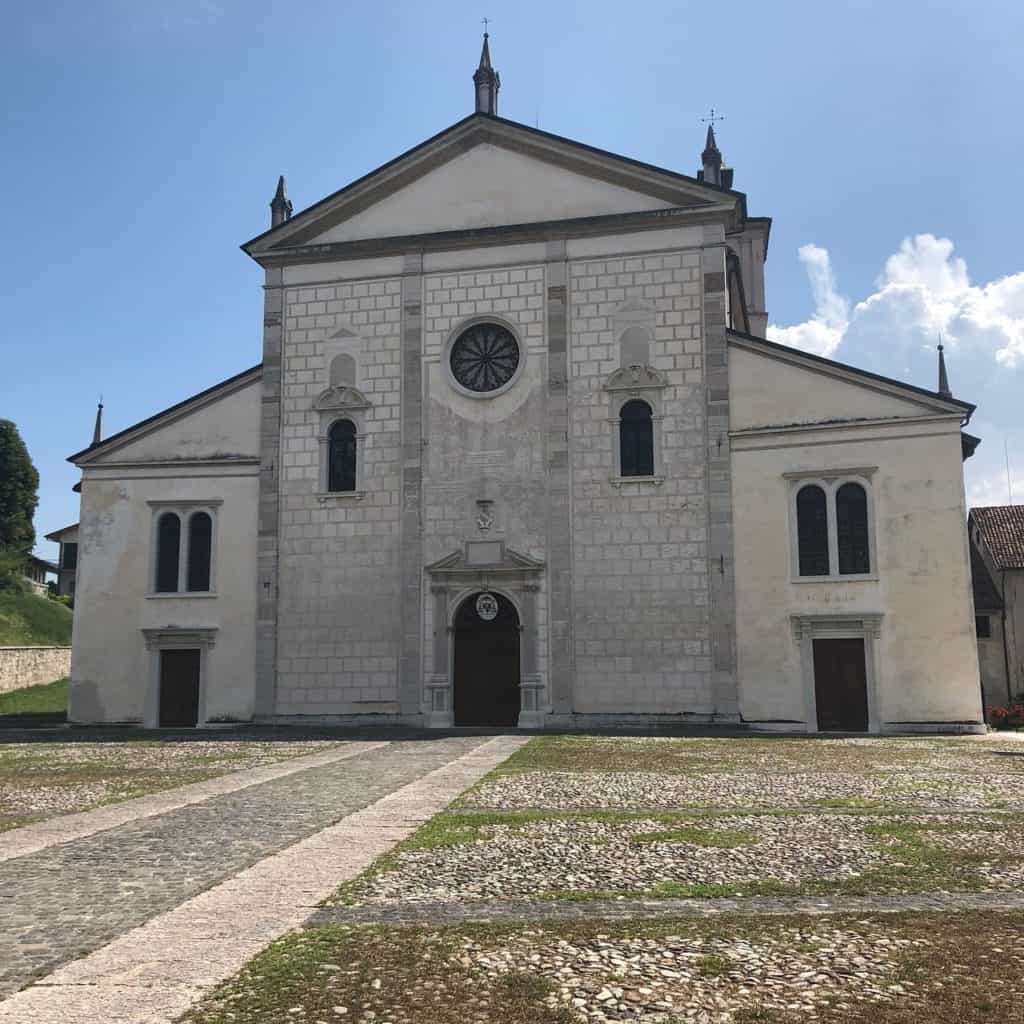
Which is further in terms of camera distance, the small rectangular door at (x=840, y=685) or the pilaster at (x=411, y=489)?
the pilaster at (x=411, y=489)

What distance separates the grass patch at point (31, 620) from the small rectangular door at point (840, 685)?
118 ft

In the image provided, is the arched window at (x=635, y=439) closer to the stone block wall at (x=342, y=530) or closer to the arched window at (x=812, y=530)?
the arched window at (x=812, y=530)

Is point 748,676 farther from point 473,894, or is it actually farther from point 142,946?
point 142,946

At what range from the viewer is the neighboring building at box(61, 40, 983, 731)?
23531 millimetres

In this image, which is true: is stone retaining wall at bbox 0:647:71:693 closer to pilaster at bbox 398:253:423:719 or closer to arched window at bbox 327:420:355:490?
arched window at bbox 327:420:355:490

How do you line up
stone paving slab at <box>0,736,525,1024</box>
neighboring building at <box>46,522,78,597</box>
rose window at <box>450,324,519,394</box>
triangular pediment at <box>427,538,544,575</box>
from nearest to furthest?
stone paving slab at <box>0,736,525,1024</box>, triangular pediment at <box>427,538,544,575</box>, rose window at <box>450,324,519,394</box>, neighboring building at <box>46,522,78,597</box>

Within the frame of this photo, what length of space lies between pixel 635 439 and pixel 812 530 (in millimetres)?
4596

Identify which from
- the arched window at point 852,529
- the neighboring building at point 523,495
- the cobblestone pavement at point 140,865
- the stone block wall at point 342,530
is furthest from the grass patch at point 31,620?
the cobblestone pavement at point 140,865

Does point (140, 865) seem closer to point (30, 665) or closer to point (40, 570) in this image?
point (30, 665)

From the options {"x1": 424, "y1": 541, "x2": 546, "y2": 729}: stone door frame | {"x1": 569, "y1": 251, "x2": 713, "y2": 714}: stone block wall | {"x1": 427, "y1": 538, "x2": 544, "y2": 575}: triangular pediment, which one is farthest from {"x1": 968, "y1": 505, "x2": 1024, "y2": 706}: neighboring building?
{"x1": 427, "y1": 538, "x2": 544, "y2": 575}: triangular pediment

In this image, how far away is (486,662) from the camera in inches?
984

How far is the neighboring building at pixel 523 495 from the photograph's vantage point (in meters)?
23.5

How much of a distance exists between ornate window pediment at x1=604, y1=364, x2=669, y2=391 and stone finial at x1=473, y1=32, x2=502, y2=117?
27.1 ft

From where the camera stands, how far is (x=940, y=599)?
2283 centimetres
